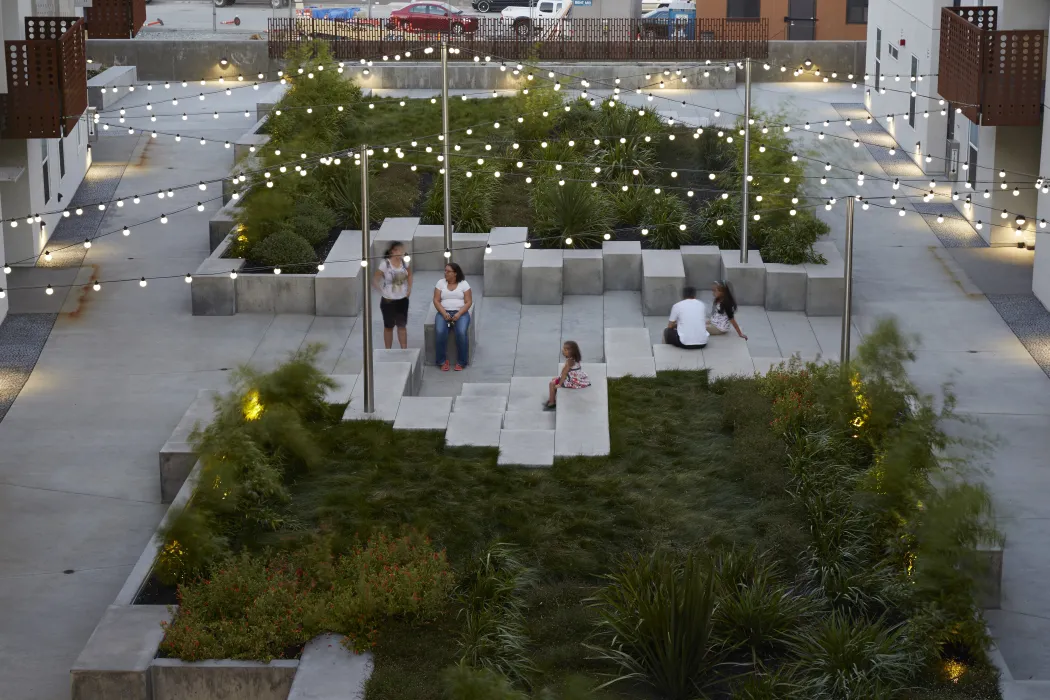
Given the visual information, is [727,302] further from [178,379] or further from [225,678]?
[225,678]

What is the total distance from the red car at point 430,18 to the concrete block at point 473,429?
25298mm

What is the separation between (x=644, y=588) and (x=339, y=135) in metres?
17.5

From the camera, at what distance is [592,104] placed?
29.3m

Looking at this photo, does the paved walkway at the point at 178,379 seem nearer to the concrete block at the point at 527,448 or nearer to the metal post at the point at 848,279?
the metal post at the point at 848,279

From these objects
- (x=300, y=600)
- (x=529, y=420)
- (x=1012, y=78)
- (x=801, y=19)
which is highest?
(x=801, y=19)

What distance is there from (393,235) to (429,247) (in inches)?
22.2

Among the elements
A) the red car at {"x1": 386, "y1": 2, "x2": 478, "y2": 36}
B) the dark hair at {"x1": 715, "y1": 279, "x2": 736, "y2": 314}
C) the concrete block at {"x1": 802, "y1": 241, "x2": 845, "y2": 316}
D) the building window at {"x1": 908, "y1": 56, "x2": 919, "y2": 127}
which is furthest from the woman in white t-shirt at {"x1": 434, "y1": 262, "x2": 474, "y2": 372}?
the red car at {"x1": 386, "y1": 2, "x2": 478, "y2": 36}

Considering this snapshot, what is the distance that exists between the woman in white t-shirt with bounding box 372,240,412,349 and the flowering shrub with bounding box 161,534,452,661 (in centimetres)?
682

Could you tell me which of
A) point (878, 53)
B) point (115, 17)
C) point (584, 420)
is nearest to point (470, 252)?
point (584, 420)

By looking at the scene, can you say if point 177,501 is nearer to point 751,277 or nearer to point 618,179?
point 751,277

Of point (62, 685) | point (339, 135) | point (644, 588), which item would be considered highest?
point (339, 135)

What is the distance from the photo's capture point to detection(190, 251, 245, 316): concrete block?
69.5 ft

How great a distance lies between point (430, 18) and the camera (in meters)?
45.5

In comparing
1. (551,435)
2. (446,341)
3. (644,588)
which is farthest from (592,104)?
(644,588)
